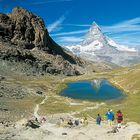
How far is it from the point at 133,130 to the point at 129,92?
4820 inches

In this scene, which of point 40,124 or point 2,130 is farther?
point 40,124

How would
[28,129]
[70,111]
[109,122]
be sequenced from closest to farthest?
[28,129], [109,122], [70,111]

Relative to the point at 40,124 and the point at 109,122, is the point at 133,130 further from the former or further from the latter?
the point at 40,124

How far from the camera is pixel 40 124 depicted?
76500 mm

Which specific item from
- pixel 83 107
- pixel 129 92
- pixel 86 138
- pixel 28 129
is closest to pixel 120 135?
pixel 86 138

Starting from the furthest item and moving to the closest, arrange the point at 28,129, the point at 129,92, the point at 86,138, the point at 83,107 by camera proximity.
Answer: the point at 129,92, the point at 83,107, the point at 28,129, the point at 86,138

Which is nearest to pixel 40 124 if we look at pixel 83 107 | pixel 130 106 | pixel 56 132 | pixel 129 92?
pixel 56 132

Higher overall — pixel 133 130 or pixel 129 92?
pixel 129 92

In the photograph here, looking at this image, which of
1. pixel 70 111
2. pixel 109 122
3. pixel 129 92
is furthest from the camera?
pixel 129 92

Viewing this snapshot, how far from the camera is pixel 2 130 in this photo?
63531mm

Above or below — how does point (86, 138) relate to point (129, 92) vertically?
below

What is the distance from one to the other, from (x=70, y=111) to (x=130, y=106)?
24875 millimetres

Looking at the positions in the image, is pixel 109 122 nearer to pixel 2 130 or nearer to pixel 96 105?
pixel 2 130

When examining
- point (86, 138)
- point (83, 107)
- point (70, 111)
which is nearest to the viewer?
point (86, 138)
